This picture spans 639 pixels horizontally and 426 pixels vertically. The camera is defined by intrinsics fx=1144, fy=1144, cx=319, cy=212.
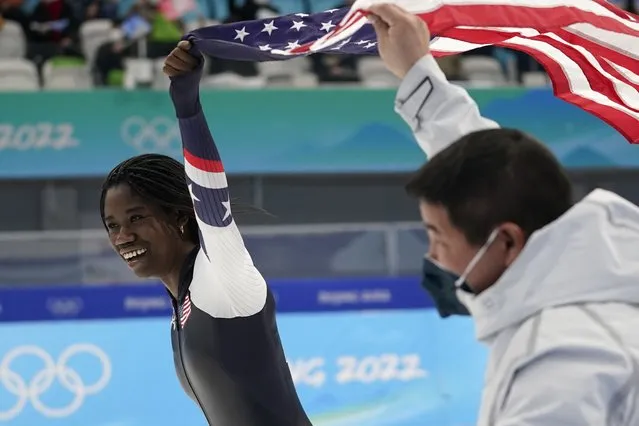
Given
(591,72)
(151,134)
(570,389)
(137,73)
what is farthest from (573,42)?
Answer: (137,73)

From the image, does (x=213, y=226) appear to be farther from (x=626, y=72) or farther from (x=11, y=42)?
(x=11, y=42)

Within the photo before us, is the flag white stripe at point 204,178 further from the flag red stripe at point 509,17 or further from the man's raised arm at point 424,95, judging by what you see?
the man's raised arm at point 424,95

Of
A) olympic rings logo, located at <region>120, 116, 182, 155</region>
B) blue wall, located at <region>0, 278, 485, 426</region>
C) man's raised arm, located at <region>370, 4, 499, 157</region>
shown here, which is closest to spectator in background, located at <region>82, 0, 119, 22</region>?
olympic rings logo, located at <region>120, 116, 182, 155</region>

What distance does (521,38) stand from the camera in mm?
3154

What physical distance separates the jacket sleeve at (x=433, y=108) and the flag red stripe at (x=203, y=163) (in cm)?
105

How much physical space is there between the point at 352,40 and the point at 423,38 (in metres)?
1.23

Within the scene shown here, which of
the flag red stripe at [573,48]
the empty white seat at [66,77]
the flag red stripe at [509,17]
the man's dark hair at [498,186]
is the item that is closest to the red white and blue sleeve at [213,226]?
the flag red stripe at [509,17]

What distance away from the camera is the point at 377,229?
816cm

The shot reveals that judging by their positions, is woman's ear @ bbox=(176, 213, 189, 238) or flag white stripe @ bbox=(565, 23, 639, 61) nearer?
woman's ear @ bbox=(176, 213, 189, 238)

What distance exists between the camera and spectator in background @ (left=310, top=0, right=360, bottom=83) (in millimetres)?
10445

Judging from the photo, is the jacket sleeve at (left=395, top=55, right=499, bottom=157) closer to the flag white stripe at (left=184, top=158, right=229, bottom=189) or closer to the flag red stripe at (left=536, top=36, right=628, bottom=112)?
the flag white stripe at (left=184, top=158, right=229, bottom=189)

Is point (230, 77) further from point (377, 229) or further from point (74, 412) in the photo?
point (74, 412)

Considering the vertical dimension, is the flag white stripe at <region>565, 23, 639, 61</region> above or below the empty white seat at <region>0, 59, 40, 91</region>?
above

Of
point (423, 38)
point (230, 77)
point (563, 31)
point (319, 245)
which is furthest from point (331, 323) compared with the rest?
point (423, 38)
